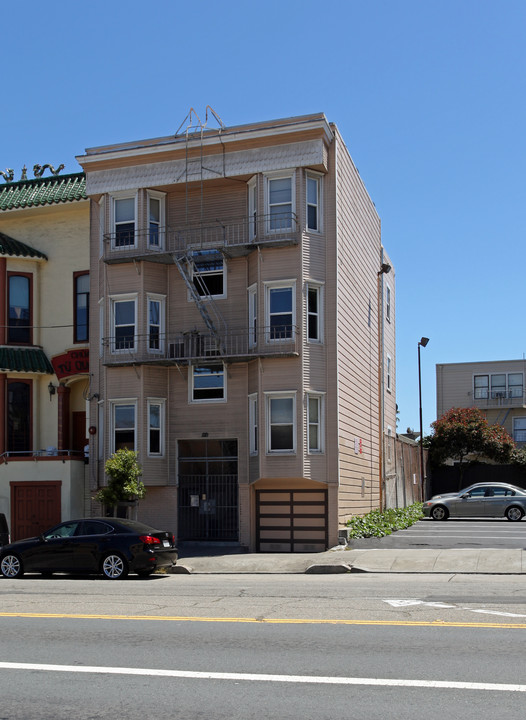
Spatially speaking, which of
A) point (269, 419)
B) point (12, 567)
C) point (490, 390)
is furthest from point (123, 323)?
point (490, 390)

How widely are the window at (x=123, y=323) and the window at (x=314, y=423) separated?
19.4ft

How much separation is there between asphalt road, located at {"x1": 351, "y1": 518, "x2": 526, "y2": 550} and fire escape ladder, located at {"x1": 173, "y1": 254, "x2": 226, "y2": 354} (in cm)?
744

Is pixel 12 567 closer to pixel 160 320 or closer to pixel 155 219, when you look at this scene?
pixel 160 320

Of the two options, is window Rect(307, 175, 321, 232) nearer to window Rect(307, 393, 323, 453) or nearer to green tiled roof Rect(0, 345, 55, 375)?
window Rect(307, 393, 323, 453)

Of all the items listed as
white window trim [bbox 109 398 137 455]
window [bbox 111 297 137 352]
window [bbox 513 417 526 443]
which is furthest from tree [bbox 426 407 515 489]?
window [bbox 111 297 137 352]

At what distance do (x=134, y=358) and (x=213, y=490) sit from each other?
4745mm

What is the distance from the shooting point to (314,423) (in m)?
25.1

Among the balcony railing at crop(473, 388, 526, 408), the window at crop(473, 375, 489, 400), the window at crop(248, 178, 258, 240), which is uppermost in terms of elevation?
the window at crop(248, 178, 258, 240)

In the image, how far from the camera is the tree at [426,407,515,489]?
154 feet

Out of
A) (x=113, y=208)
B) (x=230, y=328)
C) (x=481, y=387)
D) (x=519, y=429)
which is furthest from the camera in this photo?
(x=481, y=387)

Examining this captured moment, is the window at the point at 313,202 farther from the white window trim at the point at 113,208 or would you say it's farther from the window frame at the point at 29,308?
the window frame at the point at 29,308

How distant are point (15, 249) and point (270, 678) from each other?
23.5 meters

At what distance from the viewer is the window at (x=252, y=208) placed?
25.8m

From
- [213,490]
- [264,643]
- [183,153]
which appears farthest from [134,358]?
[264,643]
